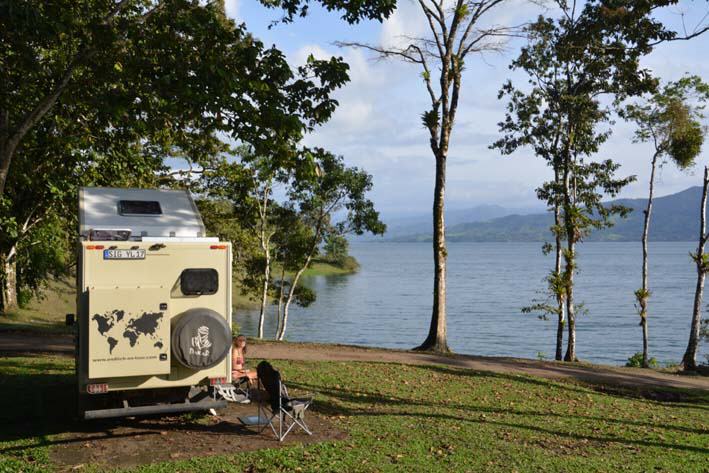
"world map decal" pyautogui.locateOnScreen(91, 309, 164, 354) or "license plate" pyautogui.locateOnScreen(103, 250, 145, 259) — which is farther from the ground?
"license plate" pyautogui.locateOnScreen(103, 250, 145, 259)

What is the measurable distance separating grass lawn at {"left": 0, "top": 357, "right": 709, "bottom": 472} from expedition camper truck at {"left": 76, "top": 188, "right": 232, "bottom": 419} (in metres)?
1.02

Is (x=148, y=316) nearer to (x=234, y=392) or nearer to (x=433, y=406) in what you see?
(x=234, y=392)

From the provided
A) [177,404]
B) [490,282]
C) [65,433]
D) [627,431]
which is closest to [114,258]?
[177,404]

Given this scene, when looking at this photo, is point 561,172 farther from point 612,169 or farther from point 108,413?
point 108,413

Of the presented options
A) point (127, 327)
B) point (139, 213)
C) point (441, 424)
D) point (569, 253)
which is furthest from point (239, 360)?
point (569, 253)

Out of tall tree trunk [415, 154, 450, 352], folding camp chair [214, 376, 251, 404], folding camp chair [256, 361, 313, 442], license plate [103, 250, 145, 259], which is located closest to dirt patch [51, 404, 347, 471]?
folding camp chair [256, 361, 313, 442]

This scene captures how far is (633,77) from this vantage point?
85.1 ft

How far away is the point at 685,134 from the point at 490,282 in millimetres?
78599

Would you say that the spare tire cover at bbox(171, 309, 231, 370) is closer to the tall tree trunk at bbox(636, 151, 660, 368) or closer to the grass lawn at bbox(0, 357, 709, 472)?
the grass lawn at bbox(0, 357, 709, 472)

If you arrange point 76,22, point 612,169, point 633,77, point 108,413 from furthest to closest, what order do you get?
1. point 612,169
2. point 633,77
3. point 76,22
4. point 108,413

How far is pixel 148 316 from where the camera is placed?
8.41m

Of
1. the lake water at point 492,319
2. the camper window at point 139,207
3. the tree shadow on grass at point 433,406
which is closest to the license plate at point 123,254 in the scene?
the camper window at point 139,207

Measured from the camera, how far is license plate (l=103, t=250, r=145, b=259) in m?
8.51

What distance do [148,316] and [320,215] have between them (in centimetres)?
2407
